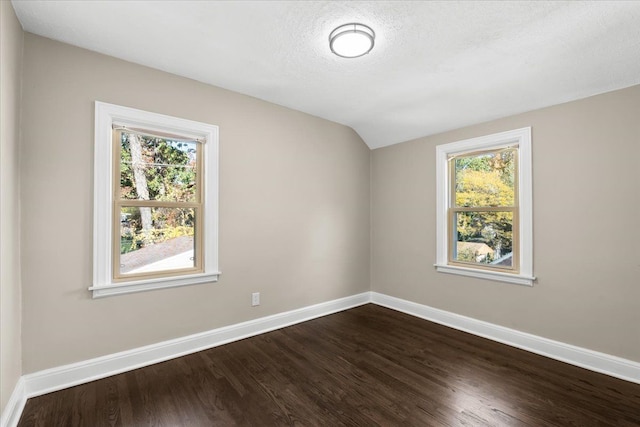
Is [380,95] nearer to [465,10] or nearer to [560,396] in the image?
[465,10]

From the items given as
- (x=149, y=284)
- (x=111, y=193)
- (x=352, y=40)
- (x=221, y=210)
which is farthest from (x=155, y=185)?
(x=352, y=40)

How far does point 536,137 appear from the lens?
9.28 feet

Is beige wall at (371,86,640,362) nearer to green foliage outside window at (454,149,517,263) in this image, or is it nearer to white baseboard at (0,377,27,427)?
green foliage outside window at (454,149,517,263)

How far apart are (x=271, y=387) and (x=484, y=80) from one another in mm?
3042

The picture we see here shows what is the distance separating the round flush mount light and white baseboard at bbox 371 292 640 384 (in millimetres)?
2937

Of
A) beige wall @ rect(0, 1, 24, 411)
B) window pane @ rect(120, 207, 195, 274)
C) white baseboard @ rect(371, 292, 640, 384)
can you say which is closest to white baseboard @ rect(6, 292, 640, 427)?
white baseboard @ rect(371, 292, 640, 384)

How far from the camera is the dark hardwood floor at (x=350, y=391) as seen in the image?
6.02 ft

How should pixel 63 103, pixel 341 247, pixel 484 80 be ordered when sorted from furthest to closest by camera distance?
pixel 341 247 → pixel 484 80 → pixel 63 103

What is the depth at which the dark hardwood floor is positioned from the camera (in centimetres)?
184

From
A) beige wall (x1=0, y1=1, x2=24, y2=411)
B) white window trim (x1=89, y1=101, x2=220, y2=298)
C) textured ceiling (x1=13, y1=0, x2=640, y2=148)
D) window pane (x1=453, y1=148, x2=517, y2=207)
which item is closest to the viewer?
beige wall (x1=0, y1=1, x2=24, y2=411)

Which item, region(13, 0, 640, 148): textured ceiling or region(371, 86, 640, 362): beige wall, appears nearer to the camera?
region(13, 0, 640, 148): textured ceiling

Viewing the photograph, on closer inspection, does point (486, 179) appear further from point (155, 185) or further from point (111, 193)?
point (111, 193)

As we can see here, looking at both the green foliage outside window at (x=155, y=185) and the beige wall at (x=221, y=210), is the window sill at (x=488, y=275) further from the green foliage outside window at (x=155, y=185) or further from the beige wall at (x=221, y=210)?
the green foliage outside window at (x=155, y=185)

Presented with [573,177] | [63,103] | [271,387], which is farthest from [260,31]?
[573,177]
